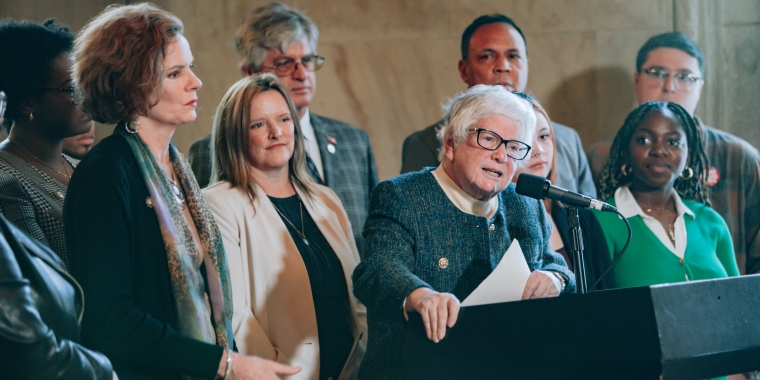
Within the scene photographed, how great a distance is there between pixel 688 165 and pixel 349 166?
1.48 m

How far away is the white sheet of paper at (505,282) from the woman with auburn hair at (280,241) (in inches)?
31.3

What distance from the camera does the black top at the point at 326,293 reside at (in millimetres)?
2613

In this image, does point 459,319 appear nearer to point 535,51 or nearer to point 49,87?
point 49,87

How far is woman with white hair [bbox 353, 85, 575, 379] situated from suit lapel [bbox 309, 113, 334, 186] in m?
1.04

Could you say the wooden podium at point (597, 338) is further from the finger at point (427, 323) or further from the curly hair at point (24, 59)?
the curly hair at point (24, 59)

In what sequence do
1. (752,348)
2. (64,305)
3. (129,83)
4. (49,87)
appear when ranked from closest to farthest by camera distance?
1. (64,305)
2. (752,348)
3. (129,83)
4. (49,87)

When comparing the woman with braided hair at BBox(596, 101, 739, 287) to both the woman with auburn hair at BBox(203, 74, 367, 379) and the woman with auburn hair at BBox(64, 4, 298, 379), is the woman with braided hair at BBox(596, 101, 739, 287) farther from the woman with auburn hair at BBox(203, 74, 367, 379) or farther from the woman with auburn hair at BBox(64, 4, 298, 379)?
the woman with auburn hair at BBox(64, 4, 298, 379)

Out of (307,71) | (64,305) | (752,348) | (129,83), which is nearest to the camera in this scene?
(64,305)

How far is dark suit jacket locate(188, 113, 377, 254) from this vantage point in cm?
329

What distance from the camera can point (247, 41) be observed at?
3594 mm

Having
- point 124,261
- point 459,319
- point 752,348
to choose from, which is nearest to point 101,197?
point 124,261

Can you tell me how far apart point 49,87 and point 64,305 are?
3.64 ft

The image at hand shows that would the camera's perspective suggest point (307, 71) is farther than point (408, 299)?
Yes

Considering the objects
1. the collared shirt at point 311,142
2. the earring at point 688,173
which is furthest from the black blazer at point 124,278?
the earring at point 688,173
